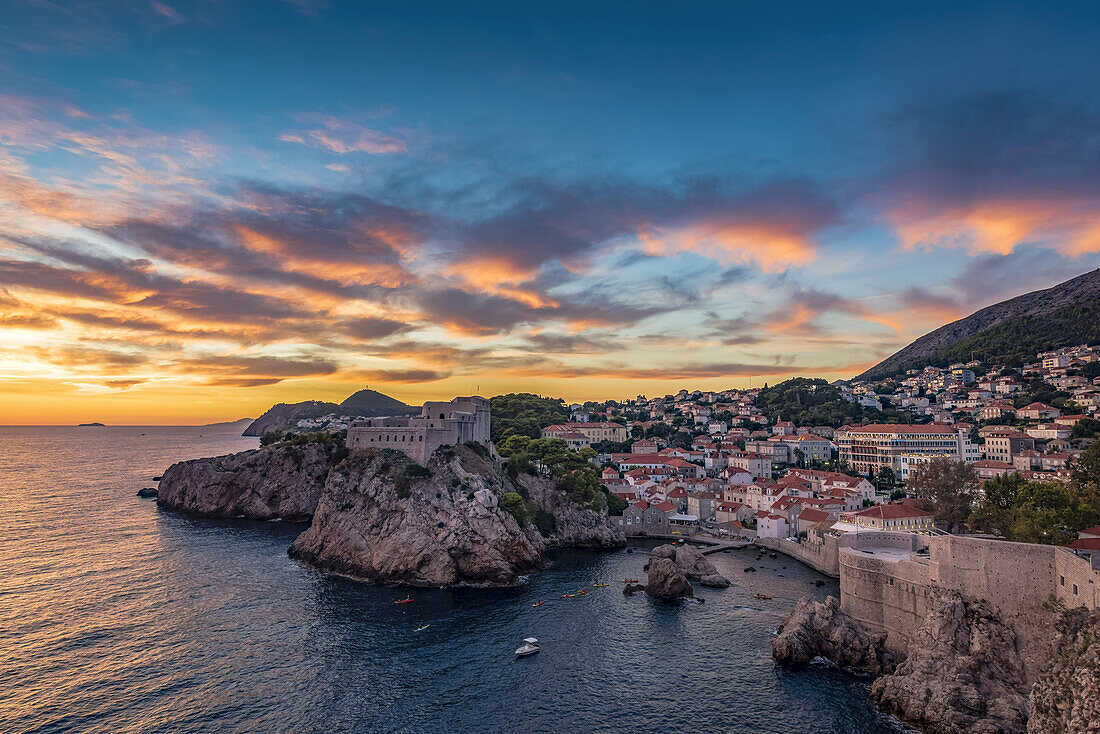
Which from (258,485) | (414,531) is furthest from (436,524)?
(258,485)

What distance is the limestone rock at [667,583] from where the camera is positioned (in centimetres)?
5288

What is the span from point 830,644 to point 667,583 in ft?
54.3

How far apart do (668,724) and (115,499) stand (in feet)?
385

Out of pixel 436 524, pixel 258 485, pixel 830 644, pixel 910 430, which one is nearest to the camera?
pixel 830 644

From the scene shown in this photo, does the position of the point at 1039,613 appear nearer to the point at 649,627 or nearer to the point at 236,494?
the point at 649,627

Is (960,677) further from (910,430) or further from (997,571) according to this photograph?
(910,430)

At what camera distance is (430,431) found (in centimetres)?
7400

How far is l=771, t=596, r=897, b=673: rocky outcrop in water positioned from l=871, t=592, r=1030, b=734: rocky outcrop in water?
11.3ft

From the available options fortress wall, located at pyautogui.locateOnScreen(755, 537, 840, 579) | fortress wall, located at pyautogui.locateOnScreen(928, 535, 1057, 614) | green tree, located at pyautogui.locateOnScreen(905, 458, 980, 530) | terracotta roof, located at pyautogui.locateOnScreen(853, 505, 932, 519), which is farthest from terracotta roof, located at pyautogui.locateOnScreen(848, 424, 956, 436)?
fortress wall, located at pyautogui.locateOnScreen(928, 535, 1057, 614)

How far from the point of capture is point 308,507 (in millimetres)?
92375

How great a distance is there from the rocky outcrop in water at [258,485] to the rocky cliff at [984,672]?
84008 mm

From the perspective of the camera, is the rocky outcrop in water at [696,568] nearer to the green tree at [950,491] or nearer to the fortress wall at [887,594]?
the fortress wall at [887,594]

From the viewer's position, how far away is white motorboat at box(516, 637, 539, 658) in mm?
40125

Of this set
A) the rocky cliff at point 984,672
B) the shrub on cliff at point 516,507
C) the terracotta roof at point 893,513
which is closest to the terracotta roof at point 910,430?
the terracotta roof at point 893,513
